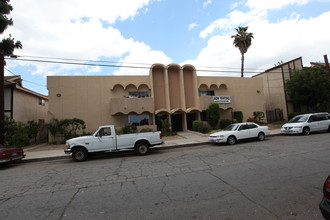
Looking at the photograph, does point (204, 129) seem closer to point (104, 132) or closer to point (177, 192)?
point (104, 132)

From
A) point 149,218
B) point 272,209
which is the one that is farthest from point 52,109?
point 272,209

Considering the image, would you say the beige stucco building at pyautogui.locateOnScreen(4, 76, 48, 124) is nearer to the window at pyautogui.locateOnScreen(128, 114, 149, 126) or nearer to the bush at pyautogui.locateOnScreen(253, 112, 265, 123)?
the window at pyautogui.locateOnScreen(128, 114, 149, 126)

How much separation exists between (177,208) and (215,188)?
1398 millimetres

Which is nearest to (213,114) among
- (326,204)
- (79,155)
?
(79,155)

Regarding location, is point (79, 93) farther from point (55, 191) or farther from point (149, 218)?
point (149, 218)

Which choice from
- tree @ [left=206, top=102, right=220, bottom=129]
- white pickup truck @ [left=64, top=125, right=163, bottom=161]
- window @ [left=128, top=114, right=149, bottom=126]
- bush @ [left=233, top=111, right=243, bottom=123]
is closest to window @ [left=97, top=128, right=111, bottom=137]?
white pickup truck @ [left=64, top=125, right=163, bottom=161]

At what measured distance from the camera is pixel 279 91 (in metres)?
26.2

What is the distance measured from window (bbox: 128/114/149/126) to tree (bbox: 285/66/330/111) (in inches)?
775

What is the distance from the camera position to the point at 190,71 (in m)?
22.0

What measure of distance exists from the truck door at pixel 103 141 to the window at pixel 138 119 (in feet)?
31.7

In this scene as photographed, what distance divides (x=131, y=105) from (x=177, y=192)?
1482 centimetres

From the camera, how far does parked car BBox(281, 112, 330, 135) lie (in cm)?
1359

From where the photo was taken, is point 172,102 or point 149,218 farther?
point 172,102

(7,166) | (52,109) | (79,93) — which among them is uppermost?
(79,93)
